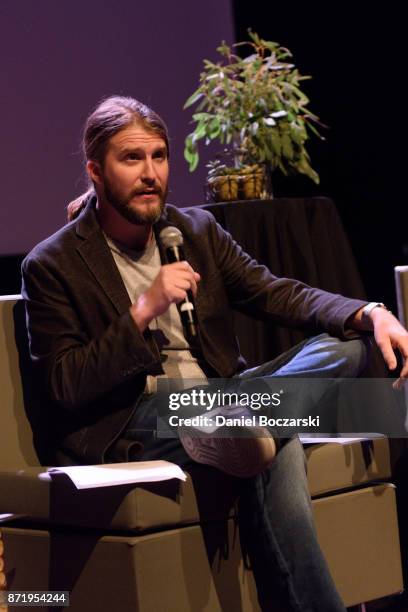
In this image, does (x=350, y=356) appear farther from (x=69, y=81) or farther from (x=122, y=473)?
(x=69, y=81)

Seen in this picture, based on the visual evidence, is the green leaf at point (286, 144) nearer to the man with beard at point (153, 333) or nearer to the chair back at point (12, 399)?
the man with beard at point (153, 333)

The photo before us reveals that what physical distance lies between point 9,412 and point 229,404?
0.51 metres

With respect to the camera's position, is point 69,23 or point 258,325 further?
point 69,23

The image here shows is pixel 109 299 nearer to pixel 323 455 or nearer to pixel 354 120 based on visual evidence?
pixel 323 455

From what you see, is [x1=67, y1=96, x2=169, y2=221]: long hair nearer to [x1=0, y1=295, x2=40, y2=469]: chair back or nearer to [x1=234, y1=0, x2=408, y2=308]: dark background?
[x1=0, y1=295, x2=40, y2=469]: chair back

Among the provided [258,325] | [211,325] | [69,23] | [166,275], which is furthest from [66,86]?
[166,275]

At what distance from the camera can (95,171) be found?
2.24 metres

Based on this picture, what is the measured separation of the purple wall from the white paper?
1.75 metres

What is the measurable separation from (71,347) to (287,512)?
21.1 inches

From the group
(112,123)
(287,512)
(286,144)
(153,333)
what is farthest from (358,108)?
(287,512)

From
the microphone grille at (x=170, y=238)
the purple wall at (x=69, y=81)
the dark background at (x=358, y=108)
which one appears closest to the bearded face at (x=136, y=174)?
the microphone grille at (x=170, y=238)

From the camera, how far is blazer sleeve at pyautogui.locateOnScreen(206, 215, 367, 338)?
2205 mm

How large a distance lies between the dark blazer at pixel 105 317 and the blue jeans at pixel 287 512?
8cm

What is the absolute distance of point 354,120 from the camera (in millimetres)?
4219
